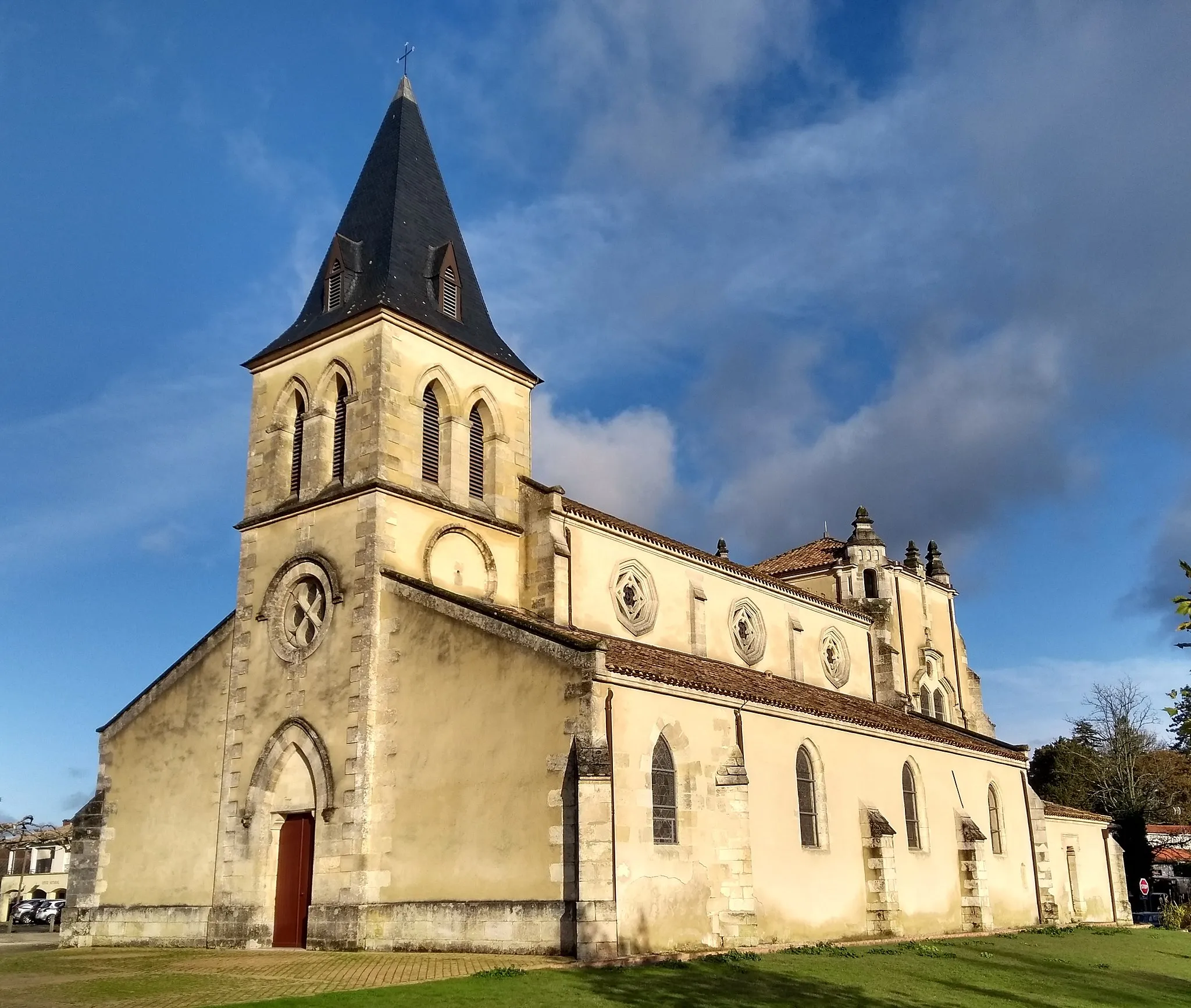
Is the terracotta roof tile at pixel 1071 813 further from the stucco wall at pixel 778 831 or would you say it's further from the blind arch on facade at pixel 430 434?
the blind arch on facade at pixel 430 434

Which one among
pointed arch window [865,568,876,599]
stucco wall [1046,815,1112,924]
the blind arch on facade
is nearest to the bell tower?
the blind arch on facade

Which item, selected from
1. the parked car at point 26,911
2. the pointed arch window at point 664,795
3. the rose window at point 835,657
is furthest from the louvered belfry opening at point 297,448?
the parked car at point 26,911

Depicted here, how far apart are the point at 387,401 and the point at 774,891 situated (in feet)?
42.8

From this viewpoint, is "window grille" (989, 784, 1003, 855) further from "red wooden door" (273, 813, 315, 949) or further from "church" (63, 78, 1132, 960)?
"red wooden door" (273, 813, 315, 949)

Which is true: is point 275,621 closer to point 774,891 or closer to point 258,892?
point 258,892

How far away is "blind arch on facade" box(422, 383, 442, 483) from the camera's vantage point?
25500 millimetres

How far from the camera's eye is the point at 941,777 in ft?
100

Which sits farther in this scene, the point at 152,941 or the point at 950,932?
the point at 950,932

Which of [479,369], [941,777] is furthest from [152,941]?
[941,777]

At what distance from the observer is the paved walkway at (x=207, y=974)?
569 inches

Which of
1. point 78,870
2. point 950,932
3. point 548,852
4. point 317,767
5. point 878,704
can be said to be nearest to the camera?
point 548,852

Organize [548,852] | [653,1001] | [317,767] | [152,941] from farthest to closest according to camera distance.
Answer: [152,941], [317,767], [548,852], [653,1001]

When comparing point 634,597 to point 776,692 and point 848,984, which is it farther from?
point 848,984

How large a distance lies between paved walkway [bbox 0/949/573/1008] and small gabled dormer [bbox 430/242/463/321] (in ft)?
47.8
